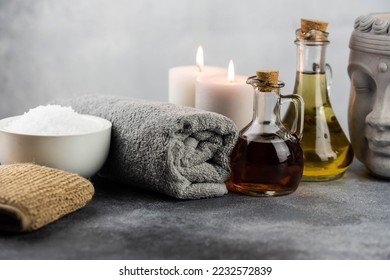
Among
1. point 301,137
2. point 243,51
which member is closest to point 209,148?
point 301,137

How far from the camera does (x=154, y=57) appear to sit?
1740 millimetres

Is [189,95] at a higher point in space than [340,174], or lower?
higher

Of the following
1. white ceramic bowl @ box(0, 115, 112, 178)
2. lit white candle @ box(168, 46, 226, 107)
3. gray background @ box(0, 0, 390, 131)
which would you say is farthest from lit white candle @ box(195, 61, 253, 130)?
gray background @ box(0, 0, 390, 131)

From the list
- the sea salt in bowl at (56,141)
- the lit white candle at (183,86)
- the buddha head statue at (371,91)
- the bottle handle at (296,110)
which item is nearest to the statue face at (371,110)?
the buddha head statue at (371,91)

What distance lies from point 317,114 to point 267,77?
0.45 feet

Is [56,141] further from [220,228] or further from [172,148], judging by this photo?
[220,228]

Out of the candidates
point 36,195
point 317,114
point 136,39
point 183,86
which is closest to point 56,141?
point 36,195

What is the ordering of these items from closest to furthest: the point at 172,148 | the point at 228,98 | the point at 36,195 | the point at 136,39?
the point at 36,195 → the point at 172,148 → the point at 228,98 → the point at 136,39

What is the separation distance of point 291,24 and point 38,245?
98cm

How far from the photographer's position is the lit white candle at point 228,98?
114 centimetres

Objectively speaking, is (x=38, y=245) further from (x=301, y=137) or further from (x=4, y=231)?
(x=301, y=137)

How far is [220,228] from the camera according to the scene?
0.96 meters

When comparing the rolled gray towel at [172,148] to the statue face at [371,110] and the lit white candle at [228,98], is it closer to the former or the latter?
the lit white candle at [228,98]

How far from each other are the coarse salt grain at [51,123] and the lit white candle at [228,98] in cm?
17
